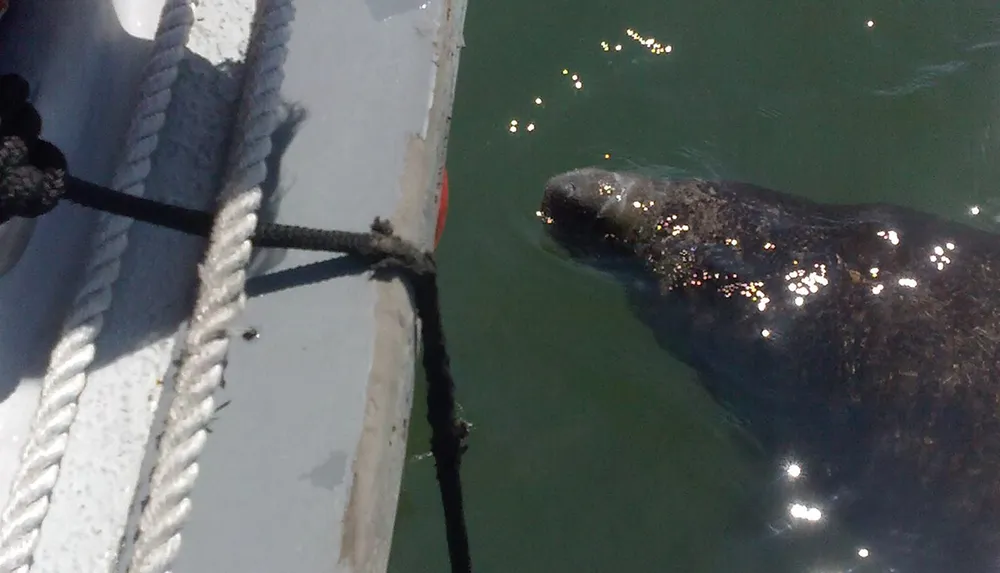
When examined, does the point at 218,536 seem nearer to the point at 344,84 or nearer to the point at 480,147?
the point at 344,84

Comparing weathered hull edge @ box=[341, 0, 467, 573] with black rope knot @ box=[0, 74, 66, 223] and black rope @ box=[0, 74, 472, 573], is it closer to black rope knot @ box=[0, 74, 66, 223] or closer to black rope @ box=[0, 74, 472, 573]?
black rope @ box=[0, 74, 472, 573]

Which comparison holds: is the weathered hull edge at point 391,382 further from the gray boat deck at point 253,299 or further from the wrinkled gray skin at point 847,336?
the wrinkled gray skin at point 847,336

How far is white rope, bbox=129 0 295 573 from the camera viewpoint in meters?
1.90

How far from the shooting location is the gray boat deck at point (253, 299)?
195 centimetres

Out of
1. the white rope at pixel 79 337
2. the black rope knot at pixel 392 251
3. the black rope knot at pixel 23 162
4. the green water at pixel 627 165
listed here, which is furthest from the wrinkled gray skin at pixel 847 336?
the black rope knot at pixel 23 162

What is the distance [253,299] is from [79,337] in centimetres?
36

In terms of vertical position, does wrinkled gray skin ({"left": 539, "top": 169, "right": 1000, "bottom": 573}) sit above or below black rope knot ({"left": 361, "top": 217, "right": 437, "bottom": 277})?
above

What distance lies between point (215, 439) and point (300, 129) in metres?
0.79

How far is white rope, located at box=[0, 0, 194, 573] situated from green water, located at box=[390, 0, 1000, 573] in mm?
2390

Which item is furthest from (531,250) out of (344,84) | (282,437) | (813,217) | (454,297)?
(282,437)

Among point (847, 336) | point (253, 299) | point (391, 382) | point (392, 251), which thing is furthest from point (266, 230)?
point (847, 336)

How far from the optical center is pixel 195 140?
2.37 meters

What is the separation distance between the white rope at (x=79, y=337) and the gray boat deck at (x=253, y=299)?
0.03m

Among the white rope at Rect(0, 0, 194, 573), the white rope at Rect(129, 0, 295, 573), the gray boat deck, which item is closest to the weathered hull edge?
the gray boat deck
